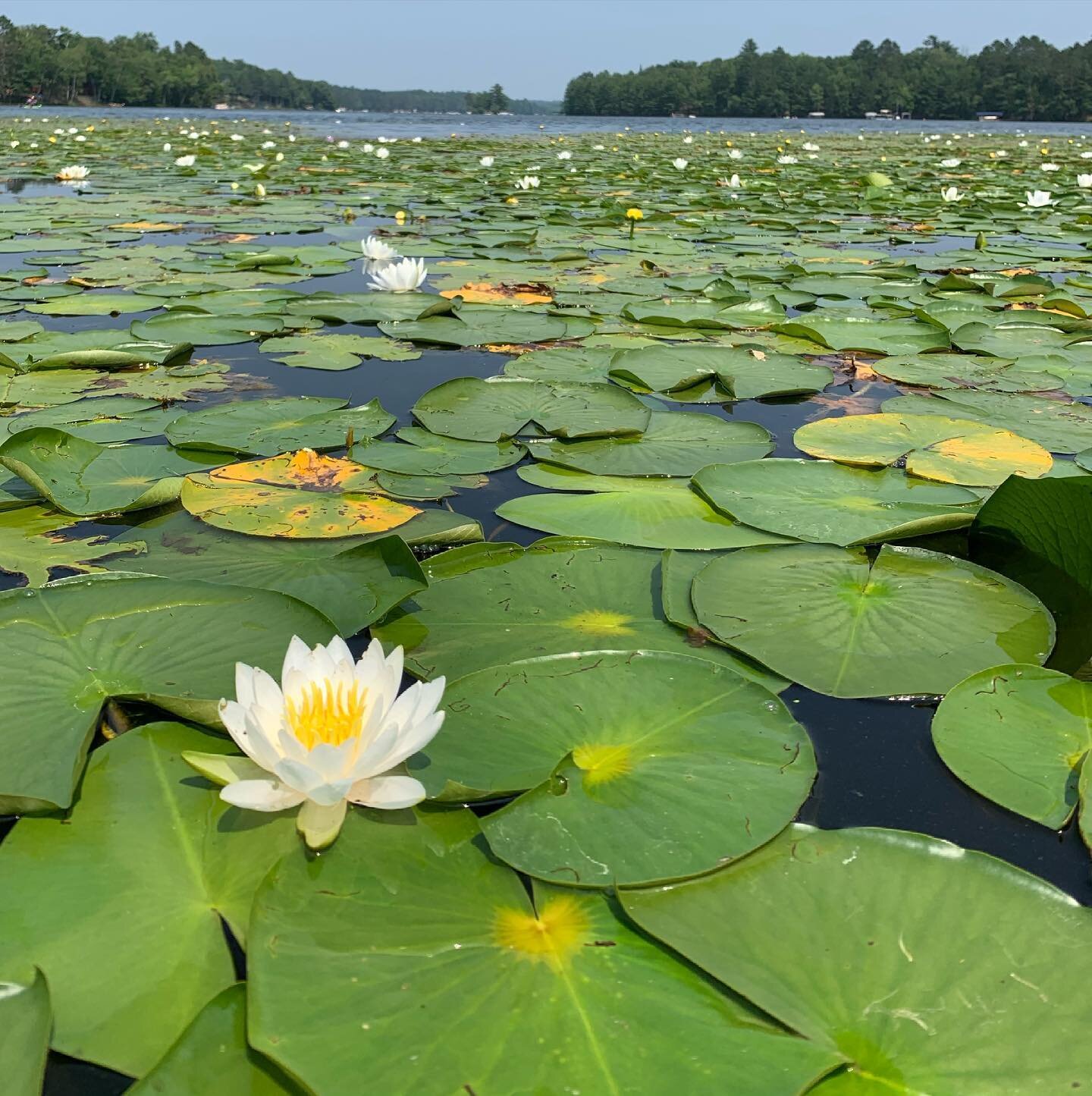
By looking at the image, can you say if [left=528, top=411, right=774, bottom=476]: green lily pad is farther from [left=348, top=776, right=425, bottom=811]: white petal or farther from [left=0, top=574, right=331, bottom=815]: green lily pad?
[left=348, top=776, right=425, bottom=811]: white petal

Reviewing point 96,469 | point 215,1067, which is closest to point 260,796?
point 215,1067

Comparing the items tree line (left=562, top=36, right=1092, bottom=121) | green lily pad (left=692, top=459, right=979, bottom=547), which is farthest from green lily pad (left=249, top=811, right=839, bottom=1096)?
tree line (left=562, top=36, right=1092, bottom=121)

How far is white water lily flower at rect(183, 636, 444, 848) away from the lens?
0.74 meters

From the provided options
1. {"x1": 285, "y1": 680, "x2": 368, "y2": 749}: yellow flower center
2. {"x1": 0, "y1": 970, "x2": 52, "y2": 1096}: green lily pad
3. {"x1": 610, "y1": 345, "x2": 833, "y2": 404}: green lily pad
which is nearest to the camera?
{"x1": 0, "y1": 970, "x2": 52, "y2": 1096}: green lily pad

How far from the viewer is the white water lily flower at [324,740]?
744 millimetres

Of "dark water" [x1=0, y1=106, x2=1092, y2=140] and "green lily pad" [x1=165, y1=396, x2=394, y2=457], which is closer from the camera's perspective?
"green lily pad" [x1=165, y1=396, x2=394, y2=457]

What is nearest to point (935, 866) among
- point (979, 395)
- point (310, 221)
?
point (979, 395)

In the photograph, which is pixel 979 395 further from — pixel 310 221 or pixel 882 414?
pixel 310 221

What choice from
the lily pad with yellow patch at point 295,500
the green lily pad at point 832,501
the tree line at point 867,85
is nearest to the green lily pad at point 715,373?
the green lily pad at point 832,501

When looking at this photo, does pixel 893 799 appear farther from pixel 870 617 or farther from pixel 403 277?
pixel 403 277

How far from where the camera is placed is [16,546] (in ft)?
4.46

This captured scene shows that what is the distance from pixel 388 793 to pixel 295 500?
862 mm

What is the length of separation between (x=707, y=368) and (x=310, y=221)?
3942 mm

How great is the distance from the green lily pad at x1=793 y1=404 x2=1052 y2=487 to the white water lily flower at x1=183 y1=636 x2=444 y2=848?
4.04 ft
